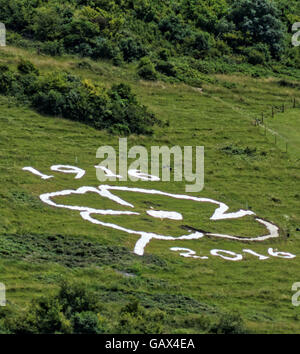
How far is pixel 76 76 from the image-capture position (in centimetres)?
10038

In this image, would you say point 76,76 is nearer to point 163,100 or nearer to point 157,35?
point 163,100

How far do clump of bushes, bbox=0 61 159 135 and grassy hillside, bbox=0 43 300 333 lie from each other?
1.29 metres

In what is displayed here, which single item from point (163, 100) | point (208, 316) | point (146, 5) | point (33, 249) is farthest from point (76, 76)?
point (208, 316)

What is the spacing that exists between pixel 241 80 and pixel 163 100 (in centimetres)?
1485

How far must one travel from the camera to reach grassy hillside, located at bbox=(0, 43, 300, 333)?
203 feet

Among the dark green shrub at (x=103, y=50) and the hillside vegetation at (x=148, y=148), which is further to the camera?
the dark green shrub at (x=103, y=50)

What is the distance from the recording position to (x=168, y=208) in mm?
78750

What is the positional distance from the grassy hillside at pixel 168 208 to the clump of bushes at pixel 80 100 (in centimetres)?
129

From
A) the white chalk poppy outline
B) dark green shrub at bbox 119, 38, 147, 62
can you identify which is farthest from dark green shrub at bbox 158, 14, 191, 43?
the white chalk poppy outline

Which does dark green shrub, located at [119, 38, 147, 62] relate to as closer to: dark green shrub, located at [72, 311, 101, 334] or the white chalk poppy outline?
the white chalk poppy outline

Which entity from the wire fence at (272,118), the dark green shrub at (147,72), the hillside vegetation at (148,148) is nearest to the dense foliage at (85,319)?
the hillside vegetation at (148,148)

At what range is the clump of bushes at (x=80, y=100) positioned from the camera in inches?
3686

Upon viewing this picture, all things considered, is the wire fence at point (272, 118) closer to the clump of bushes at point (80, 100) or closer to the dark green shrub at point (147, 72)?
the clump of bushes at point (80, 100)

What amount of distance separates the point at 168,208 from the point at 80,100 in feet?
68.2
